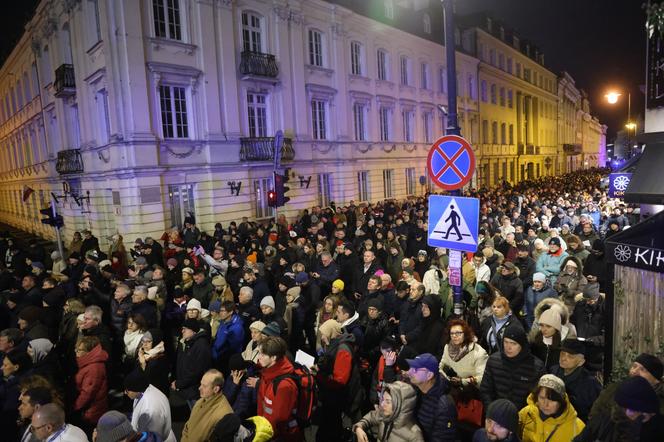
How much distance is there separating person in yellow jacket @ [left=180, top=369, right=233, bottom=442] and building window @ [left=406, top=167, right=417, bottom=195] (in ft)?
86.1

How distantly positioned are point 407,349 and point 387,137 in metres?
24.2

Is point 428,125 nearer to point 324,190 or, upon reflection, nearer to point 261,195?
point 324,190

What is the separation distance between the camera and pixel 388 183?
27.6 meters

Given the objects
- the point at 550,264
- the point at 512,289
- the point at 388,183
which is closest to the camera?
the point at 512,289

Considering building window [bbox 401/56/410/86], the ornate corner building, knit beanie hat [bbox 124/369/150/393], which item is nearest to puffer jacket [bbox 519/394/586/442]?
knit beanie hat [bbox 124/369/150/393]

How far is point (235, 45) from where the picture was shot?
1883 cm

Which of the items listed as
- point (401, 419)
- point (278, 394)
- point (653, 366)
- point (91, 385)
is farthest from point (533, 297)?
point (91, 385)

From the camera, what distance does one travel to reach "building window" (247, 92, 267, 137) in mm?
19797

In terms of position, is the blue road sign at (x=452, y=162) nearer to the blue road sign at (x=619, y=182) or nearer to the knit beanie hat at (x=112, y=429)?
the knit beanie hat at (x=112, y=429)

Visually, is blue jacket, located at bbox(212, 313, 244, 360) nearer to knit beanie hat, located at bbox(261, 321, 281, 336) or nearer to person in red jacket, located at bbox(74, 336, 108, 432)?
knit beanie hat, located at bbox(261, 321, 281, 336)

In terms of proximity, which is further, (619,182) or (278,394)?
(619,182)

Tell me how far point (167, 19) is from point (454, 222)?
16309 mm

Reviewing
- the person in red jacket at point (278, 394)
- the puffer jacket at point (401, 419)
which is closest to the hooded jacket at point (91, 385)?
the person in red jacket at point (278, 394)

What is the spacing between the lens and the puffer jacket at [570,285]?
254 inches
